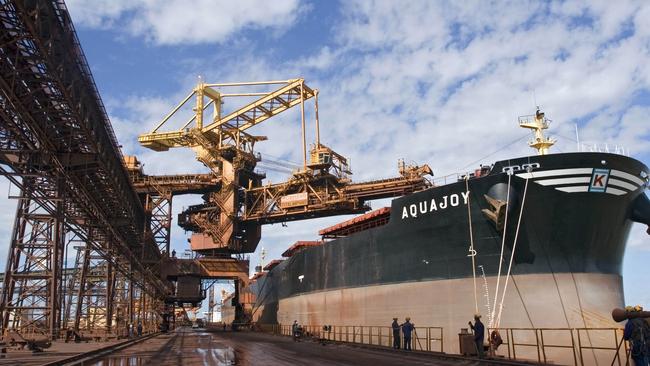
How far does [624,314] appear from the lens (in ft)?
28.6

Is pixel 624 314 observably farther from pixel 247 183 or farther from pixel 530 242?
pixel 247 183

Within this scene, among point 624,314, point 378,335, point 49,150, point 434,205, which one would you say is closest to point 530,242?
point 434,205

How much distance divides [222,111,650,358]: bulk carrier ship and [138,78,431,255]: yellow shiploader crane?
13.7m

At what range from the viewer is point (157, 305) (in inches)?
2876

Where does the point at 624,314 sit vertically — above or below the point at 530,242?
below

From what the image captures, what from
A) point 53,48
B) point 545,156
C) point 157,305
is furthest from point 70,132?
point 157,305

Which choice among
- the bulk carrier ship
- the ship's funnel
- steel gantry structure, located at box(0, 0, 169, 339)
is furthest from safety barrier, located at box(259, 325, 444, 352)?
steel gantry structure, located at box(0, 0, 169, 339)

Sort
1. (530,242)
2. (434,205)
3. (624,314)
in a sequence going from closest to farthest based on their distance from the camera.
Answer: (624,314), (530,242), (434,205)

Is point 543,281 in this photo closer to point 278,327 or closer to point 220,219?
point 278,327

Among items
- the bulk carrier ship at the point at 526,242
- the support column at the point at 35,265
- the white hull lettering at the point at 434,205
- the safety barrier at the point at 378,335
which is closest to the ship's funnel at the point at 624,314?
the safety barrier at the point at 378,335

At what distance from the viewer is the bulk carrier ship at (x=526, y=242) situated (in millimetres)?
20578

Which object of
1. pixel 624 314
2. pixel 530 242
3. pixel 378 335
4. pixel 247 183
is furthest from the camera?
pixel 247 183

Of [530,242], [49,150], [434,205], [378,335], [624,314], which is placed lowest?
[378,335]

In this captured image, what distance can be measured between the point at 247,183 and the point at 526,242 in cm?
3049
